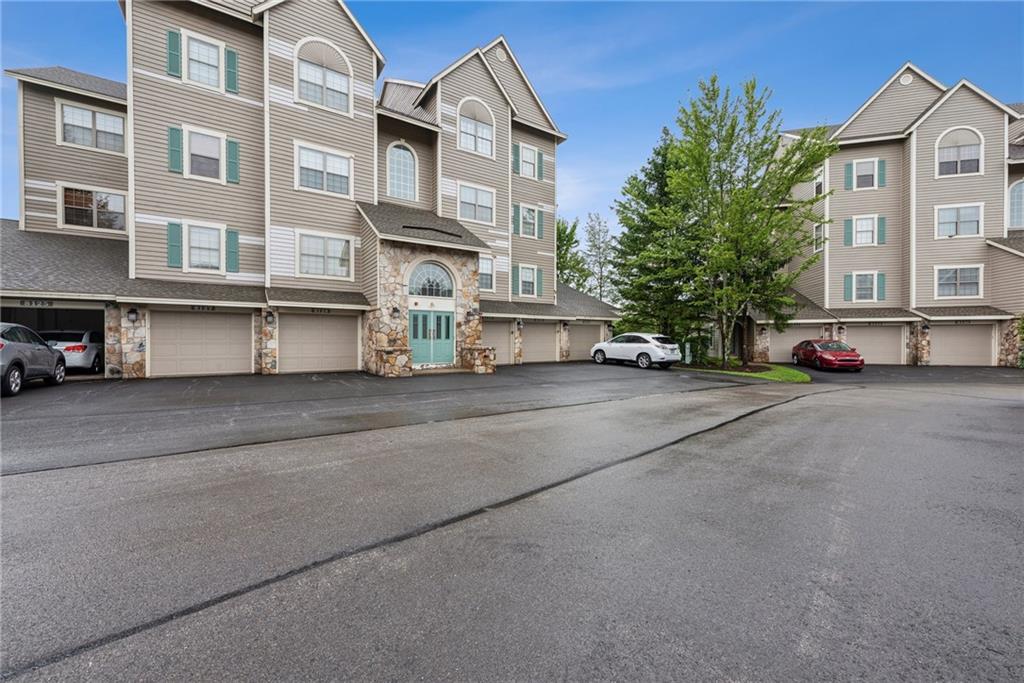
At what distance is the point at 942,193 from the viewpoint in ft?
75.8

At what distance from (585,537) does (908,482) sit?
13.6 ft

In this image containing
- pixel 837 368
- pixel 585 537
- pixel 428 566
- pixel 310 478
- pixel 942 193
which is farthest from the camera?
pixel 942 193

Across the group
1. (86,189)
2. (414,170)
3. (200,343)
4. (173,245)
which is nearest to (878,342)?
(414,170)

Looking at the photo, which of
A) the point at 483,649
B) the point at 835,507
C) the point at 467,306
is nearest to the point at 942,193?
the point at 467,306

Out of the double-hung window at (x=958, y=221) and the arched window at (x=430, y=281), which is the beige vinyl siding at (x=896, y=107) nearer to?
the double-hung window at (x=958, y=221)

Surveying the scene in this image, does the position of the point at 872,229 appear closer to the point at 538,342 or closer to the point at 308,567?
the point at 538,342

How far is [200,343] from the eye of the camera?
14992 mm

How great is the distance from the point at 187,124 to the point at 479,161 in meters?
11.3

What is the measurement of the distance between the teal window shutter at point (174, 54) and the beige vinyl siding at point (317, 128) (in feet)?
8.96

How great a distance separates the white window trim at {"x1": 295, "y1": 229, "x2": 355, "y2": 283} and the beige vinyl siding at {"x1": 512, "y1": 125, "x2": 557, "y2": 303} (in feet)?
27.3

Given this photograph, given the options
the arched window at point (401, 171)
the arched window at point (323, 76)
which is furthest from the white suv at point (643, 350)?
the arched window at point (323, 76)

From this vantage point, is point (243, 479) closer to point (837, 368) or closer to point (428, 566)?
point (428, 566)

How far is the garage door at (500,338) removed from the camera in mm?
20859

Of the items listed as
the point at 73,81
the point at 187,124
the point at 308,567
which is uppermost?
the point at 73,81
